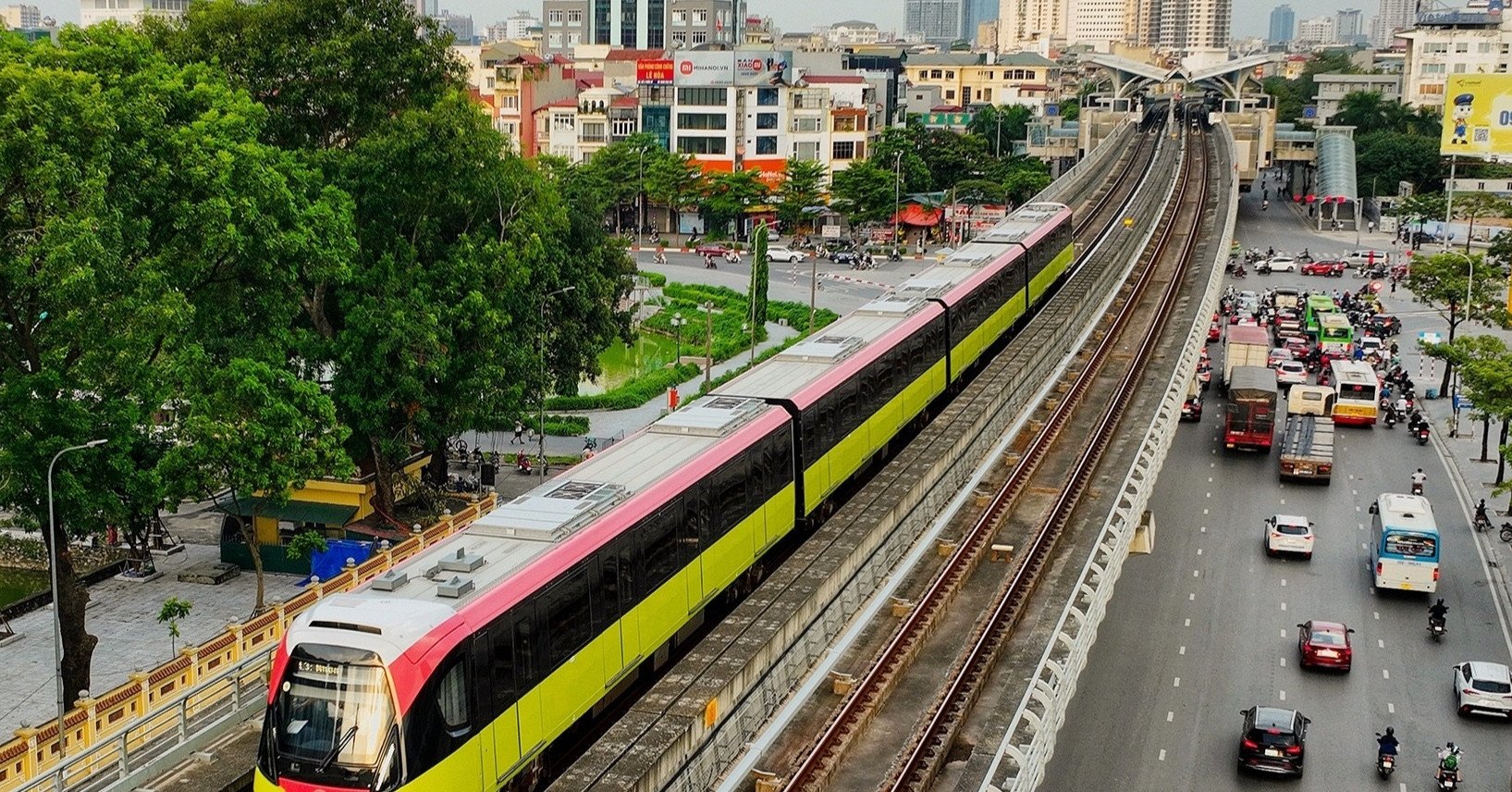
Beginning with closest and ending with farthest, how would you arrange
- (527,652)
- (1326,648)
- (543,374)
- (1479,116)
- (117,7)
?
(527,652) < (1326,648) < (543,374) < (1479,116) < (117,7)

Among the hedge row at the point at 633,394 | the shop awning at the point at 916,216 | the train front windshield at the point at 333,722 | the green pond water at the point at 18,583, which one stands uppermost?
the shop awning at the point at 916,216

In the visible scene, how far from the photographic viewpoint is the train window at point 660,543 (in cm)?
2081

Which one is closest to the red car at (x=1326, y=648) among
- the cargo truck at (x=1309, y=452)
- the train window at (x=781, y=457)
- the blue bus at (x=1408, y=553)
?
the blue bus at (x=1408, y=553)

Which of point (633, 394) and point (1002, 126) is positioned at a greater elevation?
point (1002, 126)

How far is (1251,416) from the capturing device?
1896 inches

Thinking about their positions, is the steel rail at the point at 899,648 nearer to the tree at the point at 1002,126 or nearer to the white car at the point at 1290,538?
the white car at the point at 1290,538

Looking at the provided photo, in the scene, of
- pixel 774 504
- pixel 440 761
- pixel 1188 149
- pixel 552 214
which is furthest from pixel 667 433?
pixel 1188 149

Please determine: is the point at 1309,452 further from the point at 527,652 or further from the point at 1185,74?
the point at 1185,74

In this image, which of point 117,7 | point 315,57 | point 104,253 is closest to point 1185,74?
point 117,7

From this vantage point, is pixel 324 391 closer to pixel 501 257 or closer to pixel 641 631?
pixel 501 257

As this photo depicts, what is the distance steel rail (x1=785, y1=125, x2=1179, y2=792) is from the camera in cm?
1908

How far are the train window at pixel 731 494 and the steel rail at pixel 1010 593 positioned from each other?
13.7 ft

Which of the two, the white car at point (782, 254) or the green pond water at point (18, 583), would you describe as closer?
the green pond water at point (18, 583)

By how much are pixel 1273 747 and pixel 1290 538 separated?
13.2 m
